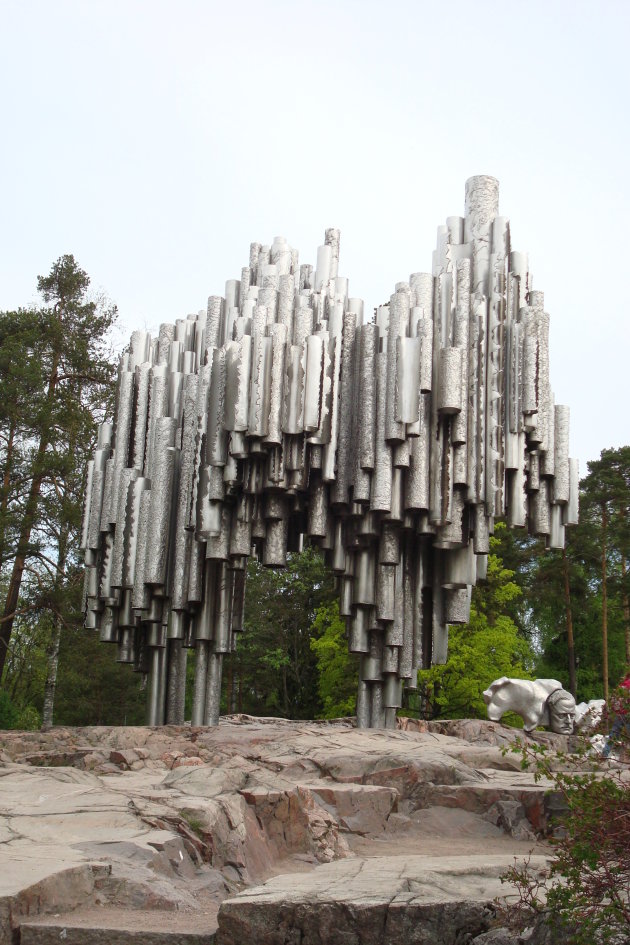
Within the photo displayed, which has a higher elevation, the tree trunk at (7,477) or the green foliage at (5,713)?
the tree trunk at (7,477)

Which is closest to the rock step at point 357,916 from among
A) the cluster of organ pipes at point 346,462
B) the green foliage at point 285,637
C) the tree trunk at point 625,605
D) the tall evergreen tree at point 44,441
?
the cluster of organ pipes at point 346,462

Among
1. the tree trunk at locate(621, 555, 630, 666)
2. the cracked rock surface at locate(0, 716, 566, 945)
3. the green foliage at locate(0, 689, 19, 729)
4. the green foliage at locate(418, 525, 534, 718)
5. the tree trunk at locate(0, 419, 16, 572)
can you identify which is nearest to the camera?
the cracked rock surface at locate(0, 716, 566, 945)

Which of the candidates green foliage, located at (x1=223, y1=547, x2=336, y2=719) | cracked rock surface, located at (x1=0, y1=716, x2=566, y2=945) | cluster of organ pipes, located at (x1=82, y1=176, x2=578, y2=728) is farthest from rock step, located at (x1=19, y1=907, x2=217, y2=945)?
green foliage, located at (x1=223, y1=547, x2=336, y2=719)

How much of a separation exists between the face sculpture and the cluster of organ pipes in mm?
2412

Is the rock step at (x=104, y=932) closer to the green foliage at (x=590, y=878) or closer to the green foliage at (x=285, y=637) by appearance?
the green foliage at (x=590, y=878)

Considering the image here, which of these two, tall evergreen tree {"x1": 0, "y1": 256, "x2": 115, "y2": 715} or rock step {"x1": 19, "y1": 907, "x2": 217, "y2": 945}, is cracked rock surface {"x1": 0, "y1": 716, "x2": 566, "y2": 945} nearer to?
rock step {"x1": 19, "y1": 907, "x2": 217, "y2": 945}

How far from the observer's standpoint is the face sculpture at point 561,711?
51.7ft

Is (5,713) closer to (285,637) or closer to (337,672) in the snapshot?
(337,672)

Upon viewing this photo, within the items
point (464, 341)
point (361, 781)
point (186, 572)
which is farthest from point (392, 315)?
point (361, 781)

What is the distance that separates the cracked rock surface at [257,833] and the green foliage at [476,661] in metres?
12.6

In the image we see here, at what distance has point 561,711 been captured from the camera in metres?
15.8

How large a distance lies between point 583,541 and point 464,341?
48.6ft

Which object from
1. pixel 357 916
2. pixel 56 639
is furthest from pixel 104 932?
pixel 56 639

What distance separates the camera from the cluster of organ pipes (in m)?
13.2
